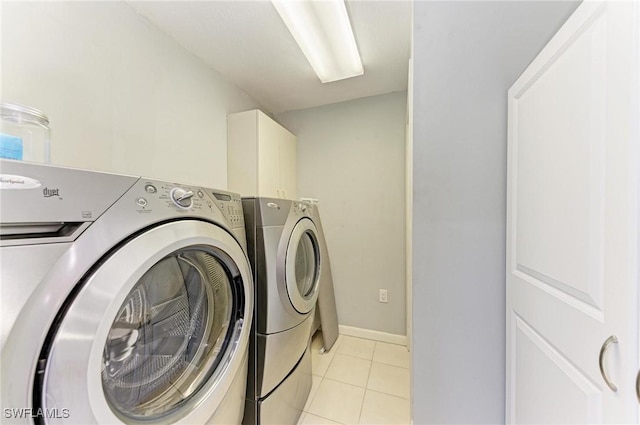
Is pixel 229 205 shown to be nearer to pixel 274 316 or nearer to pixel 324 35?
pixel 274 316

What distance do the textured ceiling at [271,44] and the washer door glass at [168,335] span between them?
1.29 meters

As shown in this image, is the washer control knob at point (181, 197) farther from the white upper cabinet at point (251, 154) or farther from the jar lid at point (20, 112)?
the white upper cabinet at point (251, 154)

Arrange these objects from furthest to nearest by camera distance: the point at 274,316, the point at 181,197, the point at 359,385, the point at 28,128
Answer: the point at 359,385, the point at 274,316, the point at 28,128, the point at 181,197

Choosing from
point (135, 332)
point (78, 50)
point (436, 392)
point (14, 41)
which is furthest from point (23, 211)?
point (436, 392)

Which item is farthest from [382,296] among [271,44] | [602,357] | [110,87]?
[110,87]

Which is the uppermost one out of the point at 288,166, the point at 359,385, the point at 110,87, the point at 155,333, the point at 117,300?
the point at 110,87

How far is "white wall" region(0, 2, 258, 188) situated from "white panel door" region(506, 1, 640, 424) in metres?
1.66

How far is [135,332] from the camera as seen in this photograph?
0.62 m

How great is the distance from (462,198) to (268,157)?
4.70 ft

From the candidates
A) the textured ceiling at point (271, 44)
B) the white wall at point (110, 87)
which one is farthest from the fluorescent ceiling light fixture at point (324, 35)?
the white wall at point (110, 87)

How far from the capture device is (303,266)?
1.42 meters

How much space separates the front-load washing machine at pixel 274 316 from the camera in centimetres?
101

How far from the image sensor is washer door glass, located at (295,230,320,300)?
1.34 m

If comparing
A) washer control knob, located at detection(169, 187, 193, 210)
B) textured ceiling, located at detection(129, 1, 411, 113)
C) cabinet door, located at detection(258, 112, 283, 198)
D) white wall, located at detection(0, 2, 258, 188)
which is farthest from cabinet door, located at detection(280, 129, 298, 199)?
washer control knob, located at detection(169, 187, 193, 210)
